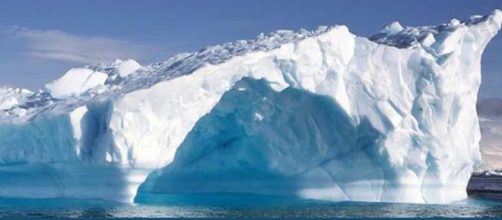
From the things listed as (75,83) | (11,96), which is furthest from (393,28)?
(11,96)

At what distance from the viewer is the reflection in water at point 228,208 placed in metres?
20.5

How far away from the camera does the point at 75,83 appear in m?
27.9

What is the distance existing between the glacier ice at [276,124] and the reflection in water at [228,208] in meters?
0.42

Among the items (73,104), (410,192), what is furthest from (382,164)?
(73,104)

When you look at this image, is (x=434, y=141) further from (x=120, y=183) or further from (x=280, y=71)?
(x=120, y=183)

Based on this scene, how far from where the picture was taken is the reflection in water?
67.4 ft

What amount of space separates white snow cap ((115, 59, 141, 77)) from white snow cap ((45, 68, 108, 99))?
602 millimetres

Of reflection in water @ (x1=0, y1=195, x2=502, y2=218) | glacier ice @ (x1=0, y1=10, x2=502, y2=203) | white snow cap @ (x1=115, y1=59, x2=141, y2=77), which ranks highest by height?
white snow cap @ (x1=115, y1=59, x2=141, y2=77)

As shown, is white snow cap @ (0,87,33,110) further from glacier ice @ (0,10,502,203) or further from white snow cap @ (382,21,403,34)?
white snow cap @ (382,21,403,34)

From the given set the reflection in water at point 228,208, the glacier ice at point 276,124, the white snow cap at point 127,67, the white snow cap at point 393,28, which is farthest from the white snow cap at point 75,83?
the white snow cap at point 393,28

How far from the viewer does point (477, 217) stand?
824 inches

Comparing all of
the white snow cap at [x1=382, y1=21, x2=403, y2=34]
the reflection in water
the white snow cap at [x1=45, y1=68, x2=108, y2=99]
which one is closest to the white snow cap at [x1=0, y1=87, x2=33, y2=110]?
the white snow cap at [x1=45, y1=68, x2=108, y2=99]

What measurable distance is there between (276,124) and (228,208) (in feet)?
9.46

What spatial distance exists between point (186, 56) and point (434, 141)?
7.85 m
